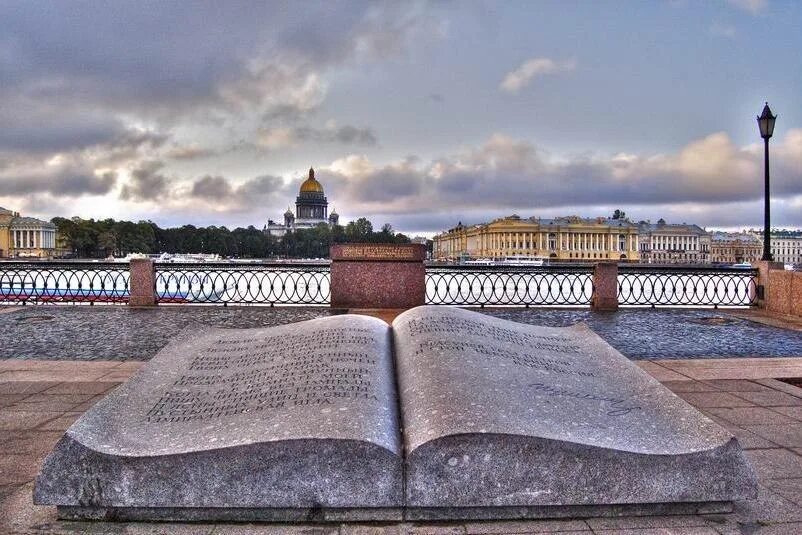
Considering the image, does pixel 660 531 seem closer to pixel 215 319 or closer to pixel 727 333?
pixel 727 333

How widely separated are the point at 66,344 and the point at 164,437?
24.0 ft

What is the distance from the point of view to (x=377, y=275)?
501 inches

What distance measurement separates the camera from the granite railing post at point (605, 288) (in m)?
14.6

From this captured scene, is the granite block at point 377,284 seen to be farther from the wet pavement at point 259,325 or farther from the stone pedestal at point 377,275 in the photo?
the wet pavement at point 259,325

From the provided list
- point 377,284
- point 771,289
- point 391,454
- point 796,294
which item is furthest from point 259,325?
point 771,289

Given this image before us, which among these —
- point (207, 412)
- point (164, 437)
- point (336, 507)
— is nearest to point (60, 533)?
point (164, 437)

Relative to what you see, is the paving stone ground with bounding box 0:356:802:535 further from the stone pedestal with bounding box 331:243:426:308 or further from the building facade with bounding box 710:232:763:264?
the building facade with bounding box 710:232:763:264

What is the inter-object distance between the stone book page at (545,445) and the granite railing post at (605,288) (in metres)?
12.2

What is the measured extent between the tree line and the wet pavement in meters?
67.3

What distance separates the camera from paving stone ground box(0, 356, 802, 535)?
2434mm

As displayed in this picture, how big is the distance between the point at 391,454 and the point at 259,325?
9.38 meters

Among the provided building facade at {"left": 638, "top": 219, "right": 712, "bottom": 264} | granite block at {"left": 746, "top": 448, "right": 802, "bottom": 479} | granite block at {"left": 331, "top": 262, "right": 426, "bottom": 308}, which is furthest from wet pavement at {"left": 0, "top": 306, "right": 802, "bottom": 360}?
building facade at {"left": 638, "top": 219, "right": 712, "bottom": 264}
